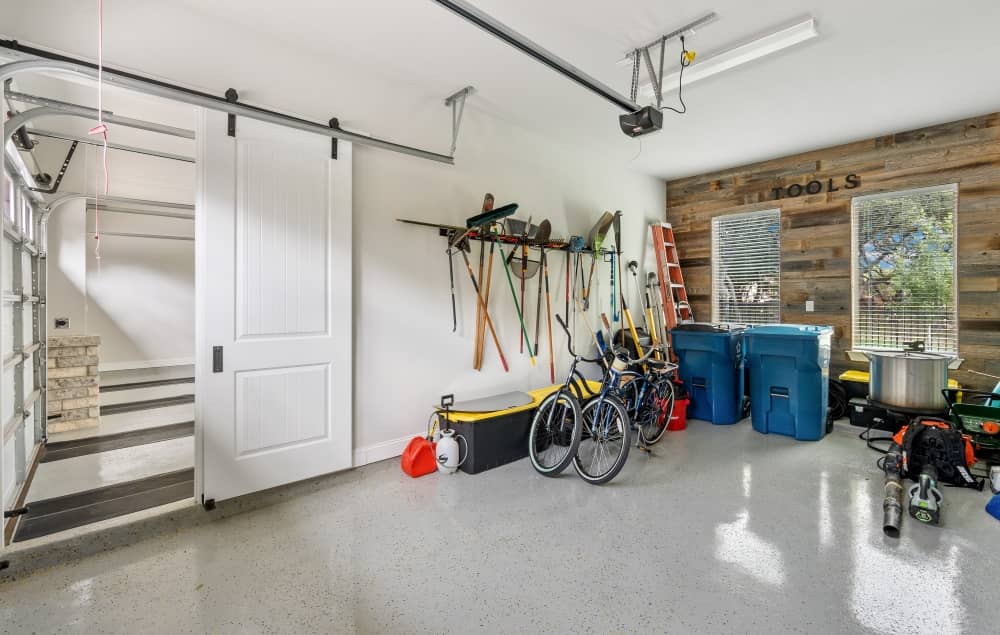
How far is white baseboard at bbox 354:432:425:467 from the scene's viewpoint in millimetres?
3180

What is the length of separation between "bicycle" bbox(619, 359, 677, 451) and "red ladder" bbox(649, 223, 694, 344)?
180cm

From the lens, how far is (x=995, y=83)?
339cm

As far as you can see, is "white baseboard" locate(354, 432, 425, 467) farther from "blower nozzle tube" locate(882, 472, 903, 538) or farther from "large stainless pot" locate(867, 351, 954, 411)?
"large stainless pot" locate(867, 351, 954, 411)

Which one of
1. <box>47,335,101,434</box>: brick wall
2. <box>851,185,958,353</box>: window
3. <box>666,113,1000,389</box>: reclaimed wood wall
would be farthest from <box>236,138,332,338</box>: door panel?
<box>851,185,958,353</box>: window

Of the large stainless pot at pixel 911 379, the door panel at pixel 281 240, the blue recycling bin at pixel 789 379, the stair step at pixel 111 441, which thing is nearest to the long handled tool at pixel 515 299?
the door panel at pixel 281 240

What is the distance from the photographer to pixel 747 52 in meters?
2.85

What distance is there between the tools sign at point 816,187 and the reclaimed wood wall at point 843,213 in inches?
1.0

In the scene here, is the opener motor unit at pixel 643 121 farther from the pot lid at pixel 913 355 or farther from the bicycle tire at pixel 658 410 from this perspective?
the pot lid at pixel 913 355

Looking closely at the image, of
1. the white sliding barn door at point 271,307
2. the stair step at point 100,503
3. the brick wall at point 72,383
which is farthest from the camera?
the brick wall at point 72,383

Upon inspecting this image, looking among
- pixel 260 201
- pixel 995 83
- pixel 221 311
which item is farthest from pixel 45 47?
pixel 995 83

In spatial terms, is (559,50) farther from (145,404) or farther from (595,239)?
(145,404)

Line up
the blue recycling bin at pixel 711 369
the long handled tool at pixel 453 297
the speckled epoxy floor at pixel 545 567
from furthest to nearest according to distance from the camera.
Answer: the blue recycling bin at pixel 711 369, the long handled tool at pixel 453 297, the speckled epoxy floor at pixel 545 567

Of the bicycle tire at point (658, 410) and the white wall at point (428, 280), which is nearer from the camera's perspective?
the white wall at point (428, 280)

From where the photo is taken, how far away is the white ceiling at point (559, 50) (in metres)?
2.41
